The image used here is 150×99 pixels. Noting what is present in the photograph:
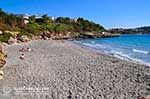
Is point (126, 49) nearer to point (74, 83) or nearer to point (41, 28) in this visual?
point (74, 83)

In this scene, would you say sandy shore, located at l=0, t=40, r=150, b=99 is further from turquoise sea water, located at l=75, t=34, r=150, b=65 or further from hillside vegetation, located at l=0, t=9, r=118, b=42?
hillside vegetation, located at l=0, t=9, r=118, b=42

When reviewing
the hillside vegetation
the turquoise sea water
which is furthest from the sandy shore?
the hillside vegetation

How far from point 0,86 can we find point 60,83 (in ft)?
10.0

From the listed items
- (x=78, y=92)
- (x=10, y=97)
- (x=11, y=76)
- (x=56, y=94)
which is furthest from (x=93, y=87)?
(x=11, y=76)

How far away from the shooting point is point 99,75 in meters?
18.0

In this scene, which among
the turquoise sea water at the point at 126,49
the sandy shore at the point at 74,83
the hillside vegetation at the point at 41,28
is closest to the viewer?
the sandy shore at the point at 74,83

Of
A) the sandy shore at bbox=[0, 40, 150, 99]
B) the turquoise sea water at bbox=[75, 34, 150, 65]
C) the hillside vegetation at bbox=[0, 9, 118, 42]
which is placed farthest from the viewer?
the hillside vegetation at bbox=[0, 9, 118, 42]

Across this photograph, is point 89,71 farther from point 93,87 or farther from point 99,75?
point 93,87

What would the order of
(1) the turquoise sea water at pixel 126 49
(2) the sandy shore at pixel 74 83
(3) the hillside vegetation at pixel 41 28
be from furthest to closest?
1. (3) the hillside vegetation at pixel 41 28
2. (1) the turquoise sea water at pixel 126 49
3. (2) the sandy shore at pixel 74 83

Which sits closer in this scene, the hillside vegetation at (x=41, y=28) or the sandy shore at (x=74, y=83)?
the sandy shore at (x=74, y=83)

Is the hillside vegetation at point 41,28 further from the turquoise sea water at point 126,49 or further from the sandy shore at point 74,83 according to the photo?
the sandy shore at point 74,83

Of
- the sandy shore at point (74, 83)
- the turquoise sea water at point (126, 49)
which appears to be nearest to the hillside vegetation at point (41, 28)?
the turquoise sea water at point (126, 49)

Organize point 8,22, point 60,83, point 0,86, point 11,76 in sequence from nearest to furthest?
point 0,86 → point 60,83 → point 11,76 → point 8,22

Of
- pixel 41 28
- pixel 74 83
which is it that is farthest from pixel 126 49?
pixel 41 28
